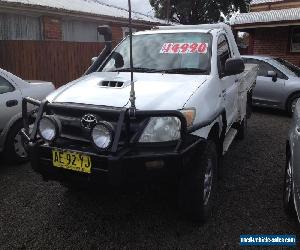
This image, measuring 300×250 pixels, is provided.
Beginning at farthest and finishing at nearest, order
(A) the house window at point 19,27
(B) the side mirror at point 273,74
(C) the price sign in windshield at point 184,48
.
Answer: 1. (A) the house window at point 19,27
2. (B) the side mirror at point 273,74
3. (C) the price sign in windshield at point 184,48

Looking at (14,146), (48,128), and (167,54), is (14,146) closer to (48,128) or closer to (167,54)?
(48,128)

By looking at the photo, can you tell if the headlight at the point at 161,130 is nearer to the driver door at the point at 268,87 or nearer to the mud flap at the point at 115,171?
the mud flap at the point at 115,171

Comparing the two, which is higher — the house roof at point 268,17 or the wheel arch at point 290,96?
the house roof at point 268,17

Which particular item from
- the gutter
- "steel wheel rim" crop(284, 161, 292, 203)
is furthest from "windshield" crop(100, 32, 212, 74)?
the gutter

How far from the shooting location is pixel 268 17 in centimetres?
1397

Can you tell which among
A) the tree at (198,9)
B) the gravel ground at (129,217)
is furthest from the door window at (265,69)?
the tree at (198,9)

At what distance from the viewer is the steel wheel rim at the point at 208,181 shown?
3364 millimetres

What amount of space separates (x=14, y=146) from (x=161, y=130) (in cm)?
280

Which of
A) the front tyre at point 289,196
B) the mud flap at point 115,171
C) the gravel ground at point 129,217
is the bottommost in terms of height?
the gravel ground at point 129,217

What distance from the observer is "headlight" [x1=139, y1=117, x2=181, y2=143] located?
294 cm

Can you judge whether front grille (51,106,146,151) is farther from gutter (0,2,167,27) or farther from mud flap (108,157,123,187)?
gutter (0,2,167,27)

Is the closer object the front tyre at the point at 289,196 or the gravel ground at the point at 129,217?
the gravel ground at the point at 129,217

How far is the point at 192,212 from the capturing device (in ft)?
10.7

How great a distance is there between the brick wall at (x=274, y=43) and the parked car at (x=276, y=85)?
19.7 feet
